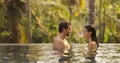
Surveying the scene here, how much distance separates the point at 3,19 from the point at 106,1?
9.09 meters

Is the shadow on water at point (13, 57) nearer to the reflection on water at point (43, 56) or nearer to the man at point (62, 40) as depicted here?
the reflection on water at point (43, 56)

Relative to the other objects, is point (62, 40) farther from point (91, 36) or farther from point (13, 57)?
point (13, 57)

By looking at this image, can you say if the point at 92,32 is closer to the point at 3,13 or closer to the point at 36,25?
the point at 3,13

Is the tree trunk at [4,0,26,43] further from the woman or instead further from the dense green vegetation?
the woman

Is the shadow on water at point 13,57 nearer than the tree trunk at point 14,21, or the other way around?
the shadow on water at point 13,57

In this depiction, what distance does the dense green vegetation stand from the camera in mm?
19806

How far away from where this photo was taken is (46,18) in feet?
78.0

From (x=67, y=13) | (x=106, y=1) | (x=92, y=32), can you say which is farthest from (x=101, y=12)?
(x=92, y=32)

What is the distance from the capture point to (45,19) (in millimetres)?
24406

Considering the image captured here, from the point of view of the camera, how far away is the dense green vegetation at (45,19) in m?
19.8

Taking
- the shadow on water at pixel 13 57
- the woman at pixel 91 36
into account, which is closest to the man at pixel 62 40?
the woman at pixel 91 36

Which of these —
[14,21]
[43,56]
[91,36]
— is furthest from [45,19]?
[91,36]

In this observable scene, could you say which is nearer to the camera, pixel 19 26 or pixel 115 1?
pixel 19 26

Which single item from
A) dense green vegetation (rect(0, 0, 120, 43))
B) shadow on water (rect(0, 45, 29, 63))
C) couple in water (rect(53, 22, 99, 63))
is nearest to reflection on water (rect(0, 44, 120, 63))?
shadow on water (rect(0, 45, 29, 63))
